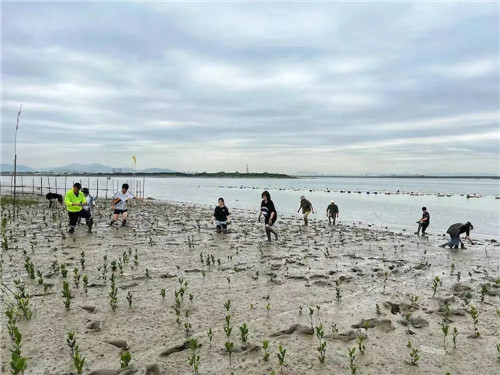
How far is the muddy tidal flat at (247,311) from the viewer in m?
5.04

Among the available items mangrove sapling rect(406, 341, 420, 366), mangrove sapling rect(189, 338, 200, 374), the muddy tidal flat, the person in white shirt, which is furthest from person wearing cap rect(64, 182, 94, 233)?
mangrove sapling rect(406, 341, 420, 366)

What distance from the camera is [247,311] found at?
688cm

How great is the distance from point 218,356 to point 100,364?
1.60 m

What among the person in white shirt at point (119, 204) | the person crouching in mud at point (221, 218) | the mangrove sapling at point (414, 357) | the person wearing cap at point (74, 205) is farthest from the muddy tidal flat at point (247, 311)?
the person in white shirt at point (119, 204)

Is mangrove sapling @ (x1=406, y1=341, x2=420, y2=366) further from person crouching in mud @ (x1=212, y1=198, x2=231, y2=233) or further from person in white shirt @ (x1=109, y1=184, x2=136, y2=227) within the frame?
person in white shirt @ (x1=109, y1=184, x2=136, y2=227)

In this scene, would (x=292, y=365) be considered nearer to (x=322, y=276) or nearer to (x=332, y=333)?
(x=332, y=333)

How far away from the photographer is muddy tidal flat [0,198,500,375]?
199 inches

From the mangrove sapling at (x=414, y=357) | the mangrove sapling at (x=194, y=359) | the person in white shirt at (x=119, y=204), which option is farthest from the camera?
the person in white shirt at (x=119, y=204)

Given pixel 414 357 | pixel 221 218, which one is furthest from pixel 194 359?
pixel 221 218

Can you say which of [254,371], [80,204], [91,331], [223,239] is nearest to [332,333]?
[254,371]

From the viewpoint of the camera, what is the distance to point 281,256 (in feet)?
40.1

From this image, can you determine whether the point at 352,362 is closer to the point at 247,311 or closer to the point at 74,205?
the point at 247,311

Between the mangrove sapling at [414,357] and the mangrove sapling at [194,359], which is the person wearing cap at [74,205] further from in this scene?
the mangrove sapling at [414,357]

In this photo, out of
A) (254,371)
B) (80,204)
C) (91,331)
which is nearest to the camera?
(254,371)
